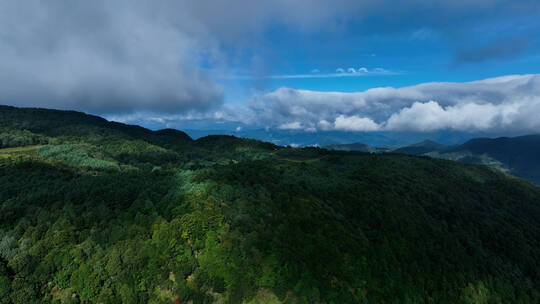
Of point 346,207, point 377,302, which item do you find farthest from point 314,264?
point 346,207

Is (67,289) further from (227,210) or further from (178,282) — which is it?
(227,210)

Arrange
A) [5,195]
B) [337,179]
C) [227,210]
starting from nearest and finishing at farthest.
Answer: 1. [227,210]
2. [5,195]
3. [337,179]

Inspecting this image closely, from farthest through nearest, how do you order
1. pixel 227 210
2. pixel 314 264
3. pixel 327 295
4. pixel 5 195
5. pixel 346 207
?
pixel 346 207
pixel 5 195
pixel 227 210
pixel 314 264
pixel 327 295

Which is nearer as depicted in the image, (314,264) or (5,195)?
(314,264)

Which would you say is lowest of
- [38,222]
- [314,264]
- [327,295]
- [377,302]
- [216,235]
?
[377,302]

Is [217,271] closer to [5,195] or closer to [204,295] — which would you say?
[204,295]

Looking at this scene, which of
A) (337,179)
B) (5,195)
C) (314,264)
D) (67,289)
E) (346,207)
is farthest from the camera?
(337,179)

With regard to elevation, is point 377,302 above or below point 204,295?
below

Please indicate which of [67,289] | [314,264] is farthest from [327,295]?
[67,289]

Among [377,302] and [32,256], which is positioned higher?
[32,256]
